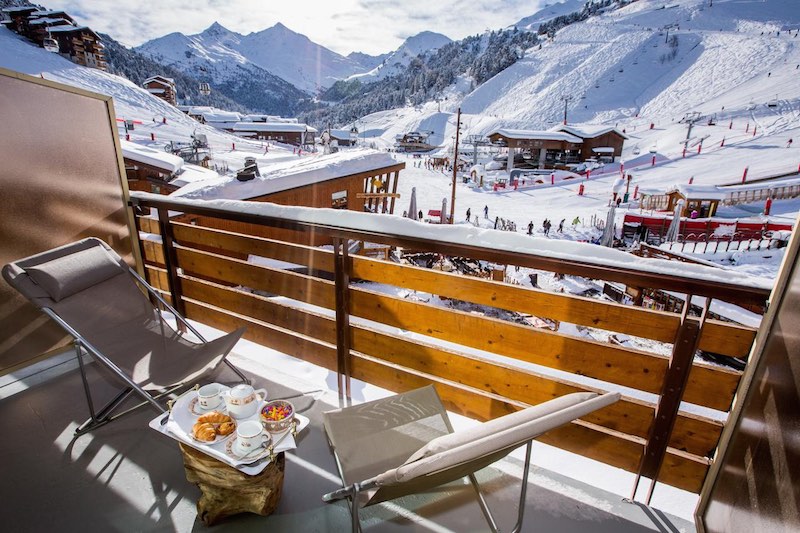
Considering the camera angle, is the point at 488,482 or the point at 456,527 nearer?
the point at 456,527

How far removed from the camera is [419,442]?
5.97 ft

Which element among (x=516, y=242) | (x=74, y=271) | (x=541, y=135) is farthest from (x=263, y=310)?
(x=541, y=135)

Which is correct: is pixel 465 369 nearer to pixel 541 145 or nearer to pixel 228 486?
pixel 228 486

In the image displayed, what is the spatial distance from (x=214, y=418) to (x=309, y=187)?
8.53m

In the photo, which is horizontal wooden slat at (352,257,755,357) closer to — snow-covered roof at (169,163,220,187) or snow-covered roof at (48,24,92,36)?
snow-covered roof at (169,163,220,187)

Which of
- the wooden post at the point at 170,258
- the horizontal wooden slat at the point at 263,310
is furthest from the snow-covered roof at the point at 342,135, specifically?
the horizontal wooden slat at the point at 263,310

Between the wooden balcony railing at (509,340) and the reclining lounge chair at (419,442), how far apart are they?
0.38m

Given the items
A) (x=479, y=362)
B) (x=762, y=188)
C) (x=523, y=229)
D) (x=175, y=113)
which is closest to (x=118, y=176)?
(x=479, y=362)

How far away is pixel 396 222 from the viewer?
6.87 feet

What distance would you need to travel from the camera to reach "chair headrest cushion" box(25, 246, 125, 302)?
7.70ft

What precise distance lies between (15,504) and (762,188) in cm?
2865

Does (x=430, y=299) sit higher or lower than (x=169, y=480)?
lower

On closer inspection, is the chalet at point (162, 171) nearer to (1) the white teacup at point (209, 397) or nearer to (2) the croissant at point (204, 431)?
(1) the white teacup at point (209, 397)

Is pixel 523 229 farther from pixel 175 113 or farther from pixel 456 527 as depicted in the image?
pixel 175 113
